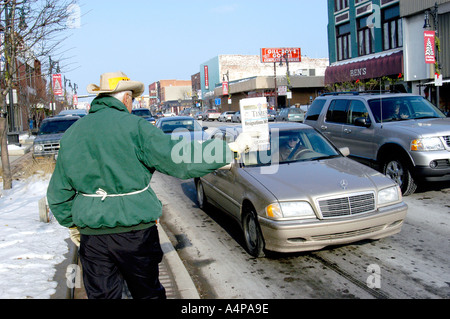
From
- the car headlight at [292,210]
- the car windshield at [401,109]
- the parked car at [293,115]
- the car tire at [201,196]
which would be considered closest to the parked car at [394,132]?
the car windshield at [401,109]

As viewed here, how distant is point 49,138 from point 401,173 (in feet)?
36.6

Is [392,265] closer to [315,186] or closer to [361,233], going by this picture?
[361,233]

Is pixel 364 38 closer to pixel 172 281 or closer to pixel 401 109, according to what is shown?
pixel 401 109

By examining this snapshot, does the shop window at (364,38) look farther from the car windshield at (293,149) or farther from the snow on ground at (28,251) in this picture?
the snow on ground at (28,251)

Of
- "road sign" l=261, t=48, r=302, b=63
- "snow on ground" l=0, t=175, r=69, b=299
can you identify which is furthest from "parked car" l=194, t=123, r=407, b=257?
"road sign" l=261, t=48, r=302, b=63

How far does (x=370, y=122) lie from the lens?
30.3 ft

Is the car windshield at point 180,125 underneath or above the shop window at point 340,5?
underneath

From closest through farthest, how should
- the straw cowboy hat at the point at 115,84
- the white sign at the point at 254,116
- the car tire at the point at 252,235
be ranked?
the straw cowboy hat at the point at 115,84 < the white sign at the point at 254,116 < the car tire at the point at 252,235

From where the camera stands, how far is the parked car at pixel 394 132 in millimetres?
8102

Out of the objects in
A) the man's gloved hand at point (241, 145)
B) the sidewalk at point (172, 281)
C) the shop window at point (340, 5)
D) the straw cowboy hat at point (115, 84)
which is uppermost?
the shop window at point (340, 5)

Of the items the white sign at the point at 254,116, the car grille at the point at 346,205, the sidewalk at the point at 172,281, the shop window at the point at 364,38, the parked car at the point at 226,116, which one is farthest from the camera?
the parked car at the point at 226,116
